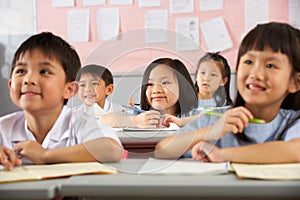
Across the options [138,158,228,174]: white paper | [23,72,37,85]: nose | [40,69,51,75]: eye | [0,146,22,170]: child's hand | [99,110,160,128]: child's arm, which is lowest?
[99,110,160,128]: child's arm

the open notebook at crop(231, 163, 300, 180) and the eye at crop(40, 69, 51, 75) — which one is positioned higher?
the eye at crop(40, 69, 51, 75)

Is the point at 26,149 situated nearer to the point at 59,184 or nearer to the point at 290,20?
the point at 59,184

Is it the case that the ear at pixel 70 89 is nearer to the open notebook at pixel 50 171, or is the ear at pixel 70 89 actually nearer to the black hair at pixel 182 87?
the open notebook at pixel 50 171

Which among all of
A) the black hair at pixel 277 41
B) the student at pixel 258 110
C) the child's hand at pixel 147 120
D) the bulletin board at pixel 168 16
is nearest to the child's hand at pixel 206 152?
the student at pixel 258 110

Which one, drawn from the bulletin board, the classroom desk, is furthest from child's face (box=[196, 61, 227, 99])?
the bulletin board

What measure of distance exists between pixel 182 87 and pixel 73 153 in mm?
876

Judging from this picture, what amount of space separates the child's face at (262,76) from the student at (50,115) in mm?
317

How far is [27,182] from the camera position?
0.75 meters

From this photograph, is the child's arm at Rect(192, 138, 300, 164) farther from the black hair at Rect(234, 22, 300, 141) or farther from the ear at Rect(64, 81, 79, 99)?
the ear at Rect(64, 81, 79, 99)

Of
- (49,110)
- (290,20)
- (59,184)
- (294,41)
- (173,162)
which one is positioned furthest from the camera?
(290,20)

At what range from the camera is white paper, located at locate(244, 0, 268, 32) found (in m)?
2.99

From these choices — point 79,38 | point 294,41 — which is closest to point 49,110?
point 294,41

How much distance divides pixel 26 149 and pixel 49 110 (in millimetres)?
234

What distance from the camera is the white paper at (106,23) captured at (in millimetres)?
3109
